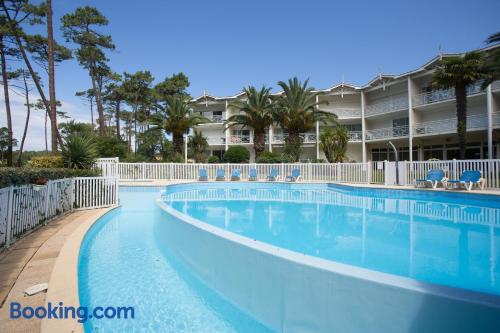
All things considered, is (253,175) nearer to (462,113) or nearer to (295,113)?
(295,113)

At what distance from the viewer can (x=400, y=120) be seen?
28.3 metres

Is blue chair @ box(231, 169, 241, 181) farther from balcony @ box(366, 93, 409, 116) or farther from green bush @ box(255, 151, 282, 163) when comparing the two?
balcony @ box(366, 93, 409, 116)

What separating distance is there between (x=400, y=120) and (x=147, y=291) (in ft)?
97.9

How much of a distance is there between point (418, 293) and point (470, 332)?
12.9 inches

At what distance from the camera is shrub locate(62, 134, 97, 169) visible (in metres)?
10.8

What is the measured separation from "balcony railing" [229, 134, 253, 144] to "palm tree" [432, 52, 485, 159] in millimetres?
19531

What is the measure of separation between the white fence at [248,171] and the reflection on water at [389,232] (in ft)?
20.9

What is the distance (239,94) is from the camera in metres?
34.2

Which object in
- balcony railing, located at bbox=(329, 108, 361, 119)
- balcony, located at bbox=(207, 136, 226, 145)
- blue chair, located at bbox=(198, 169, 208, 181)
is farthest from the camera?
balcony, located at bbox=(207, 136, 226, 145)

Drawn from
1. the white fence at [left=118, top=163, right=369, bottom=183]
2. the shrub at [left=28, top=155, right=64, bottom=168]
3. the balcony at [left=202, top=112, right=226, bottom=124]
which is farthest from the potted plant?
the balcony at [left=202, top=112, right=226, bottom=124]

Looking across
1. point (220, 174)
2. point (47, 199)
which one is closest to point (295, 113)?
point (220, 174)

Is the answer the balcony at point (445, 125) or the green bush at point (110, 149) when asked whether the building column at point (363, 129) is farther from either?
the green bush at point (110, 149)

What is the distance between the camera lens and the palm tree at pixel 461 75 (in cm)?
1859

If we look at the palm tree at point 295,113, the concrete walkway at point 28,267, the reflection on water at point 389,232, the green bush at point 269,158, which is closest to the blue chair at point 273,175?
the green bush at point 269,158
